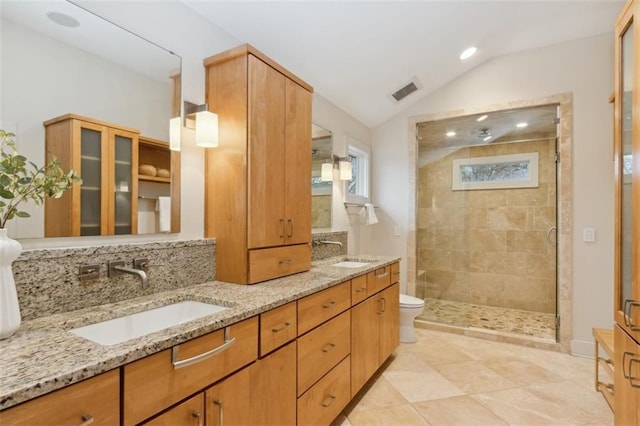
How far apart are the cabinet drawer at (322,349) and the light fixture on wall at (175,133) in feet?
3.94

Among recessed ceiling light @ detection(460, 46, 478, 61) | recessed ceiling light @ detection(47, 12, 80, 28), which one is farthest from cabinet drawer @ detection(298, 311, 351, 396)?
recessed ceiling light @ detection(460, 46, 478, 61)

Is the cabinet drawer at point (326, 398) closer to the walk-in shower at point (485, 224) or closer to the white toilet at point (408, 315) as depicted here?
the white toilet at point (408, 315)

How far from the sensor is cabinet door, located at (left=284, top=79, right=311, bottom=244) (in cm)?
204

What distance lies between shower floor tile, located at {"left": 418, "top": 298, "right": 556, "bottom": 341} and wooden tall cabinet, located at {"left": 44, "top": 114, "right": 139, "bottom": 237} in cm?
338

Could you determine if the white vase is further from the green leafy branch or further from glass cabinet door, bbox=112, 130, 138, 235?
glass cabinet door, bbox=112, 130, 138, 235

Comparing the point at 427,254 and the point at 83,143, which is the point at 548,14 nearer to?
the point at 427,254

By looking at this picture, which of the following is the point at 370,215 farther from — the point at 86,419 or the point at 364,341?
the point at 86,419

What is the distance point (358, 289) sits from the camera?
2150 millimetres

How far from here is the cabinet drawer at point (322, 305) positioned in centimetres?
159

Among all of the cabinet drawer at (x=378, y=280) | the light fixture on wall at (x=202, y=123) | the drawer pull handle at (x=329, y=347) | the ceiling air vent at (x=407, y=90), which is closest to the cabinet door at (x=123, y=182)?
the light fixture on wall at (x=202, y=123)

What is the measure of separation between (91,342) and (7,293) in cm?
31

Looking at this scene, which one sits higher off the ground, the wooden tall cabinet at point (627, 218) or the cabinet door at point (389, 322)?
the wooden tall cabinet at point (627, 218)

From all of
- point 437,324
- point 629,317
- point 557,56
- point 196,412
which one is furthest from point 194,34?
point 437,324

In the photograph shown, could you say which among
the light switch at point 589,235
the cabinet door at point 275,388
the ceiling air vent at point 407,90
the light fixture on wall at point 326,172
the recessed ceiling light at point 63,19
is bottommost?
the cabinet door at point 275,388
